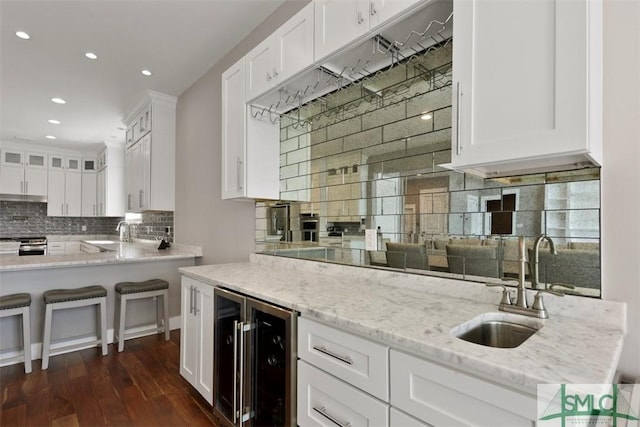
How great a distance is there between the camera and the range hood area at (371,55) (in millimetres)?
1396

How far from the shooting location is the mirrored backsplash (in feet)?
3.98

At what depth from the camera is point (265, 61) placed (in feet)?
6.91

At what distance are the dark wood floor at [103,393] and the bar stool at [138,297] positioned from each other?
0.90ft

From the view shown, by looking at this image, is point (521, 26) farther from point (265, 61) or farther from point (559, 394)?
point (265, 61)

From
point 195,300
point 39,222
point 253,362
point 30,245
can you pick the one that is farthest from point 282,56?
point 39,222

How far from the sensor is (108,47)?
2.93 m

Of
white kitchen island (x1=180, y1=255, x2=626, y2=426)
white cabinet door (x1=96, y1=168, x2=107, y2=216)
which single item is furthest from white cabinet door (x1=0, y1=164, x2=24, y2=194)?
white kitchen island (x1=180, y1=255, x2=626, y2=426)

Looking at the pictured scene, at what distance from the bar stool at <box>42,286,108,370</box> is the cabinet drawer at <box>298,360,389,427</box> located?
8.23 ft

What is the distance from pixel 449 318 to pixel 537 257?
0.43 m

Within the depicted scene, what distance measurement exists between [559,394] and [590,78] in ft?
2.85

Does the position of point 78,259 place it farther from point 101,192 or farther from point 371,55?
point 101,192

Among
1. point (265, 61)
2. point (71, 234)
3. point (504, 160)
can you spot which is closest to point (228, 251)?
point (265, 61)

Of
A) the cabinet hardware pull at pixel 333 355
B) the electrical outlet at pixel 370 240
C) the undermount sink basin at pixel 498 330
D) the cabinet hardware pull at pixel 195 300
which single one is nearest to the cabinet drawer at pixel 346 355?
the cabinet hardware pull at pixel 333 355
